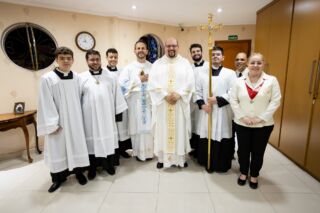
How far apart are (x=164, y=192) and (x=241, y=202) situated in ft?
2.73

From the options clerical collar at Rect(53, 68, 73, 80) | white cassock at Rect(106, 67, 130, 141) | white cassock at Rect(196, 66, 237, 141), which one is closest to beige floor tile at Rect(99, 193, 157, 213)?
white cassock at Rect(106, 67, 130, 141)

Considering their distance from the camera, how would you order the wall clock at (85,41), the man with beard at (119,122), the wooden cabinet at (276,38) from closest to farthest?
the man with beard at (119,122) < the wooden cabinet at (276,38) < the wall clock at (85,41)

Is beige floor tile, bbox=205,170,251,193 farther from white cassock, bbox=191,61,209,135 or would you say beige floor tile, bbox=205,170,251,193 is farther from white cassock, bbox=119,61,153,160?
white cassock, bbox=119,61,153,160

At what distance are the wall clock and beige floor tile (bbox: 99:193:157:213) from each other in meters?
3.00

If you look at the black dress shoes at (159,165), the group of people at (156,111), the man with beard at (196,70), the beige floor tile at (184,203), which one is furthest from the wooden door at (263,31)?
the beige floor tile at (184,203)

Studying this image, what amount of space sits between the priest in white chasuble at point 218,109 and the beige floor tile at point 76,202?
58.7 inches

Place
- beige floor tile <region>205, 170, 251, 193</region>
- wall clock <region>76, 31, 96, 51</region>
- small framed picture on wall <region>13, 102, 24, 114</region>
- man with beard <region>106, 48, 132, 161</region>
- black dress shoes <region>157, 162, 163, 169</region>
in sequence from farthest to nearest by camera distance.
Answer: wall clock <region>76, 31, 96, 51</region> → small framed picture on wall <region>13, 102, 24, 114</region> → man with beard <region>106, 48, 132, 161</region> → black dress shoes <region>157, 162, 163, 169</region> → beige floor tile <region>205, 170, 251, 193</region>

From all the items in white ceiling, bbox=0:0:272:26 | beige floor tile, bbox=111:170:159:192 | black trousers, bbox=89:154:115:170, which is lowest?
beige floor tile, bbox=111:170:159:192

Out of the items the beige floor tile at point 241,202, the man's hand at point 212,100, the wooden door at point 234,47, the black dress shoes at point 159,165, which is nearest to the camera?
the beige floor tile at point 241,202

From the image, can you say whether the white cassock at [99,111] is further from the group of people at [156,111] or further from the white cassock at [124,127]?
the white cassock at [124,127]

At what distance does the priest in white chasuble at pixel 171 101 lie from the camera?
252cm

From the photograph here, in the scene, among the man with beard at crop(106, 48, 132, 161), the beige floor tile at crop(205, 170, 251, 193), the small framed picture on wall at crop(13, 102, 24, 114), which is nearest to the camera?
the beige floor tile at crop(205, 170, 251, 193)

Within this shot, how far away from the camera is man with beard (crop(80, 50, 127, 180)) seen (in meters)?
2.36

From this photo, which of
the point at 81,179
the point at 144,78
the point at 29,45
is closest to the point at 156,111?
the point at 144,78
